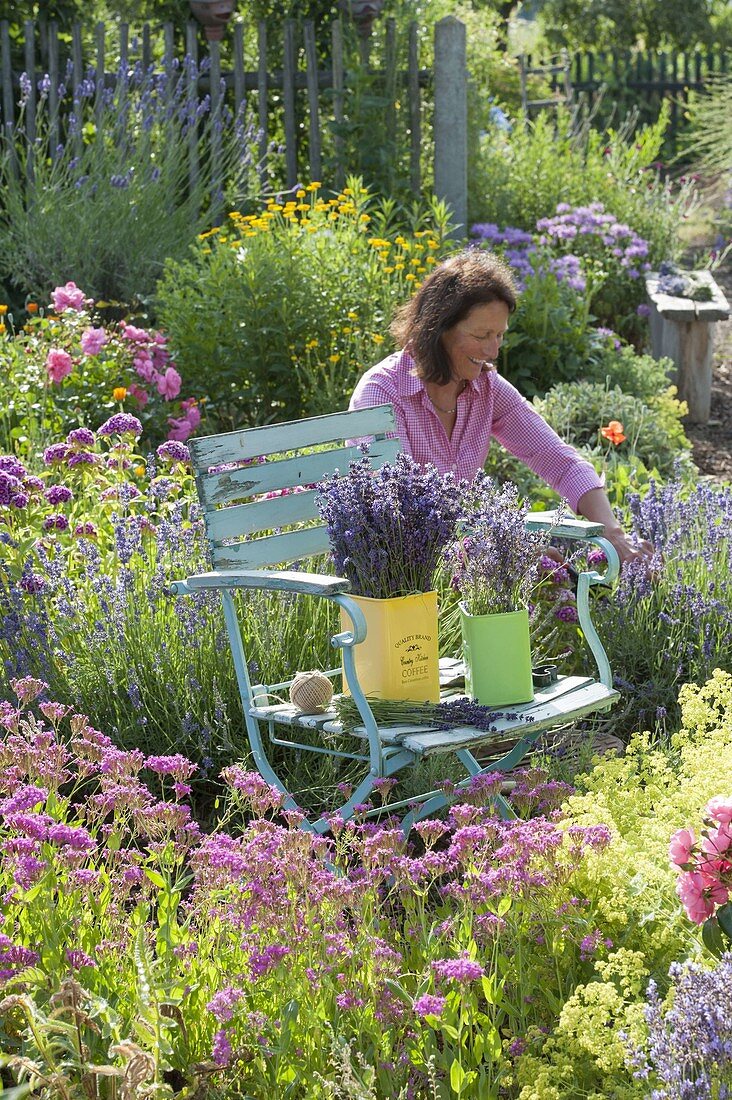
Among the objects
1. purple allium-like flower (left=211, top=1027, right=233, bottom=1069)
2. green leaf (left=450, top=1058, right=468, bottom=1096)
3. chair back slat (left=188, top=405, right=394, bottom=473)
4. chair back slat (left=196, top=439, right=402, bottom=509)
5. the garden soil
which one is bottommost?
the garden soil

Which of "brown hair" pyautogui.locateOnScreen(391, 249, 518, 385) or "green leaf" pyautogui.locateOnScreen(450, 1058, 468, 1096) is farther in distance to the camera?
"brown hair" pyautogui.locateOnScreen(391, 249, 518, 385)

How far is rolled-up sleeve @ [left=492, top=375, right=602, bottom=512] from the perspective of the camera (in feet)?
12.3

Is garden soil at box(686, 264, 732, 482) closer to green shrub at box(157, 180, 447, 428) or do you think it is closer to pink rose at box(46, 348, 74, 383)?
green shrub at box(157, 180, 447, 428)

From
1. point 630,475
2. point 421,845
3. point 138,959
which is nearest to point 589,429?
point 630,475

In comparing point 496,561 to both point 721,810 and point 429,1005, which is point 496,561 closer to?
point 721,810

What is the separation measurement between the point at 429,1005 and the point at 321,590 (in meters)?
0.99

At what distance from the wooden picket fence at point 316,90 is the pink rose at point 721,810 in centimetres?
631

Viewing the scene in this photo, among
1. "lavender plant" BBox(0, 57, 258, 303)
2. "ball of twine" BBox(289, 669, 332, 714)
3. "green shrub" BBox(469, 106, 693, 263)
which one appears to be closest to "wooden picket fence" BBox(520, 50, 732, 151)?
"green shrub" BBox(469, 106, 693, 263)

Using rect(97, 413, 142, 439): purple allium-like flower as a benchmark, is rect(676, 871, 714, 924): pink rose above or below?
below

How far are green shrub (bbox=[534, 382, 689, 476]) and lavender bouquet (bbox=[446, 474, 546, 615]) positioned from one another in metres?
2.73

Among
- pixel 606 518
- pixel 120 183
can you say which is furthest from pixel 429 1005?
pixel 120 183

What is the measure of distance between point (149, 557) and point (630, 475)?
203 cm

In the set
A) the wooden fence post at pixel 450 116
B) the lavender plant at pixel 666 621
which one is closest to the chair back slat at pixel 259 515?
the lavender plant at pixel 666 621

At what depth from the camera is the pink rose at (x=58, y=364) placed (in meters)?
4.86
